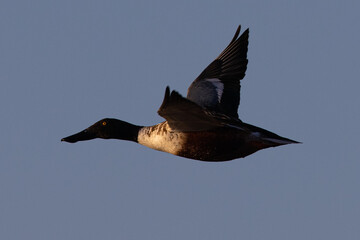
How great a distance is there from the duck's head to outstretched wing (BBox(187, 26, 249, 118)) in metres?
1.10

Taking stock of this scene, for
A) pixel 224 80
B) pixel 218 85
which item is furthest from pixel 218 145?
pixel 224 80

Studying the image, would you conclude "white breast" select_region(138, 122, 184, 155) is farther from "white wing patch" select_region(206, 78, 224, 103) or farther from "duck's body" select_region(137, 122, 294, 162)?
"white wing patch" select_region(206, 78, 224, 103)

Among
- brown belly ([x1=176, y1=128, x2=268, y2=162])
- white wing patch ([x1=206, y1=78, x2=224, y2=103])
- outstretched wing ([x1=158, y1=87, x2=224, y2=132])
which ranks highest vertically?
white wing patch ([x1=206, y1=78, x2=224, y2=103])

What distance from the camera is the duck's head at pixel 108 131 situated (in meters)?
8.78

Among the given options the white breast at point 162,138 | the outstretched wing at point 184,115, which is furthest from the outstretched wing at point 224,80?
the outstretched wing at point 184,115

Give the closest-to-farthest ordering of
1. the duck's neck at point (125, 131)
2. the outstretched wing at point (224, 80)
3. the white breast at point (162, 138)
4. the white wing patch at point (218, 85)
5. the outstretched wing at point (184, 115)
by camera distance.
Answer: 1. the outstretched wing at point (184, 115)
2. the white breast at point (162, 138)
3. the duck's neck at point (125, 131)
4. the outstretched wing at point (224, 80)
5. the white wing patch at point (218, 85)

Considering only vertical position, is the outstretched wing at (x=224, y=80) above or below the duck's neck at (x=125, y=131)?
above

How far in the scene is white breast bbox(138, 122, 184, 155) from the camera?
26.0 feet

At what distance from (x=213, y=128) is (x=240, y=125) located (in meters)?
0.37

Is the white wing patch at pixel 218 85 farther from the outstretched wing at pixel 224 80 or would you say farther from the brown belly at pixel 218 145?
the brown belly at pixel 218 145

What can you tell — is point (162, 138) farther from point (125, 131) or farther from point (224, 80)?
point (224, 80)

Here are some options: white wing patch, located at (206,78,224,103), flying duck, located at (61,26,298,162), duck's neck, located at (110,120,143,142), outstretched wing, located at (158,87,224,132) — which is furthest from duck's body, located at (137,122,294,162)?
white wing patch, located at (206,78,224,103)

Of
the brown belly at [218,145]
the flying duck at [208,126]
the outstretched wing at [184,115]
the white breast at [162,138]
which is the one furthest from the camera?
the white breast at [162,138]

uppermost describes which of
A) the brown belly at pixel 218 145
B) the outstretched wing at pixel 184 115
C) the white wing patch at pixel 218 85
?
the white wing patch at pixel 218 85
